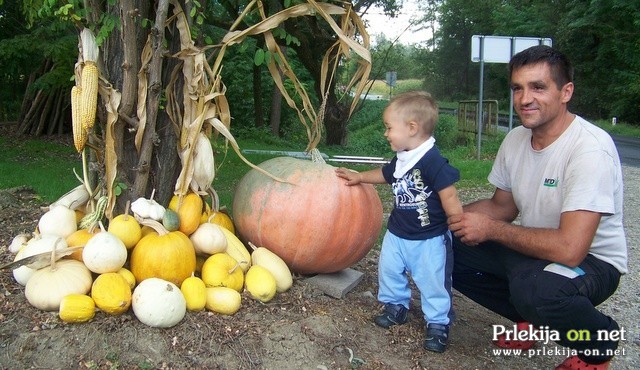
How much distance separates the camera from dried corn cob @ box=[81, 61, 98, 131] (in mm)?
2748

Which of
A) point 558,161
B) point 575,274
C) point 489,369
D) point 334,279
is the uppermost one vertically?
point 558,161

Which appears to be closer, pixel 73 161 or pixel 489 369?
pixel 489 369

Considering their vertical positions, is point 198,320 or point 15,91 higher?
point 15,91

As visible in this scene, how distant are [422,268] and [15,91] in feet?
41.7

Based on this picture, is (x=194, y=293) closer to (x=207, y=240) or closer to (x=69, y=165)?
(x=207, y=240)

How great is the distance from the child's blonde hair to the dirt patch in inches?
39.7

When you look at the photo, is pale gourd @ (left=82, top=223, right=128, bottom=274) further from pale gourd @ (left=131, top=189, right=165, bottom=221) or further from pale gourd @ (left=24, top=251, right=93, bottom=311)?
pale gourd @ (left=131, top=189, right=165, bottom=221)

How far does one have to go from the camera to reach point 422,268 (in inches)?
116

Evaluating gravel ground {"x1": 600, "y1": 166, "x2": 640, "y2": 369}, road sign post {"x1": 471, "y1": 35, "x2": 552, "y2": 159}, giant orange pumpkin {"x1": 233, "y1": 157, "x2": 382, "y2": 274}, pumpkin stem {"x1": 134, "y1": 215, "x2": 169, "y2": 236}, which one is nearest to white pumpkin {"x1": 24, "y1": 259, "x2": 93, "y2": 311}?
pumpkin stem {"x1": 134, "y1": 215, "x2": 169, "y2": 236}

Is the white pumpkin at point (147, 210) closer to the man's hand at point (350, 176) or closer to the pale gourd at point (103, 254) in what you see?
the pale gourd at point (103, 254)

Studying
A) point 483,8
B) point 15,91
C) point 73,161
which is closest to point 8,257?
point 73,161

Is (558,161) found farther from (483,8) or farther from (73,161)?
(483,8)

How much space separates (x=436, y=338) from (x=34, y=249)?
188 cm

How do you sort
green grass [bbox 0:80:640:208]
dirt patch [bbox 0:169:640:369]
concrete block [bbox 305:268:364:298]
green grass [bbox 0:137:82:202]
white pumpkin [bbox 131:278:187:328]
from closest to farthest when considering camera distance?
dirt patch [bbox 0:169:640:369] < white pumpkin [bbox 131:278:187:328] < concrete block [bbox 305:268:364:298] < green grass [bbox 0:137:82:202] < green grass [bbox 0:80:640:208]
